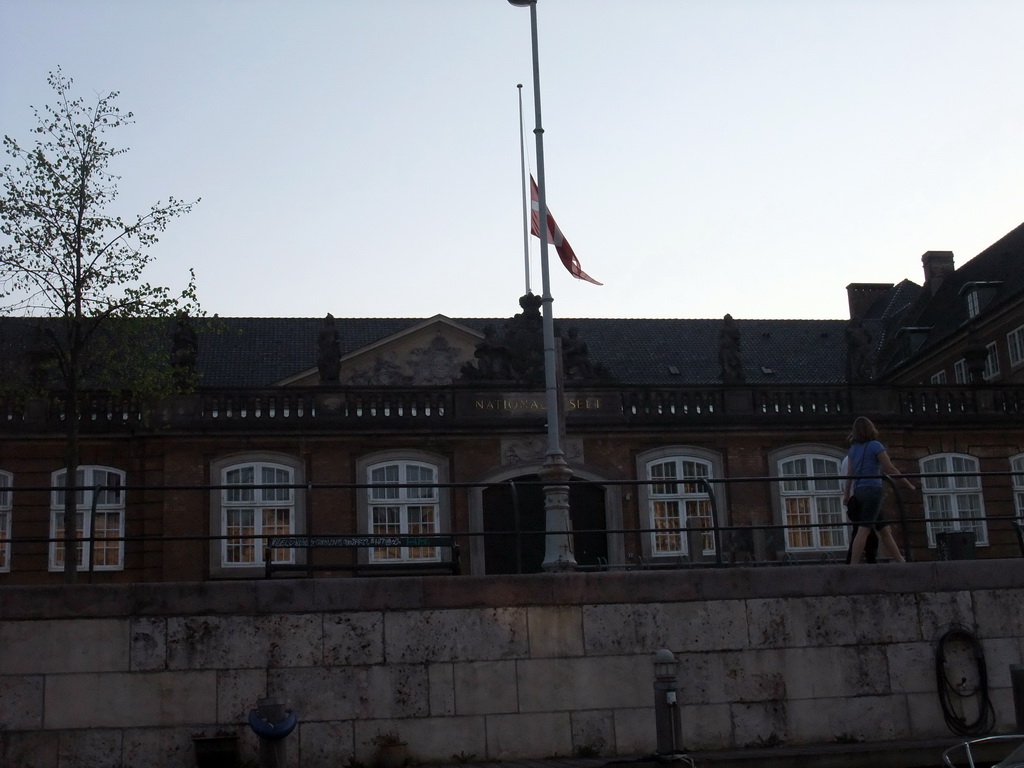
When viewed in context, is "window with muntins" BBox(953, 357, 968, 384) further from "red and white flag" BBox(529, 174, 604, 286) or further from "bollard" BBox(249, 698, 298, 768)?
"bollard" BBox(249, 698, 298, 768)

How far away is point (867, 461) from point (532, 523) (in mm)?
16839

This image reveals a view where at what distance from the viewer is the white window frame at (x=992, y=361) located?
39.1 metres

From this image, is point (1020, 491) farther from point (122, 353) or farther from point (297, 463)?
point (122, 353)

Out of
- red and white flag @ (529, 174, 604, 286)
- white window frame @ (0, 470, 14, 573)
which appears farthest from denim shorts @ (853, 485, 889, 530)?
white window frame @ (0, 470, 14, 573)

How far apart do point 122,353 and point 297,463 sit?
22.3 feet

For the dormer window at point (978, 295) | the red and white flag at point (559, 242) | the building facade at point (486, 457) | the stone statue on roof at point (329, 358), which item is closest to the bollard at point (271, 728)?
the red and white flag at point (559, 242)

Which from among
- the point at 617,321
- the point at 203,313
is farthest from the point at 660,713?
the point at 617,321

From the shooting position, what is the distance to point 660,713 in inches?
418

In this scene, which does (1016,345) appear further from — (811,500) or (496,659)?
(496,659)

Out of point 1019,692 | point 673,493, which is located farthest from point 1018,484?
point 1019,692

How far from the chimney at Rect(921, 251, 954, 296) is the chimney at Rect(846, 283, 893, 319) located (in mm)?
3812

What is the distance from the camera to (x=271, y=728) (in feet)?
34.1

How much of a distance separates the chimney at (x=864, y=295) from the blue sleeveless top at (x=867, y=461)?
40.6 meters

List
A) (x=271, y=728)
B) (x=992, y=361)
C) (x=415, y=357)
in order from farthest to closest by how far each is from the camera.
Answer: (x=415, y=357)
(x=992, y=361)
(x=271, y=728)
